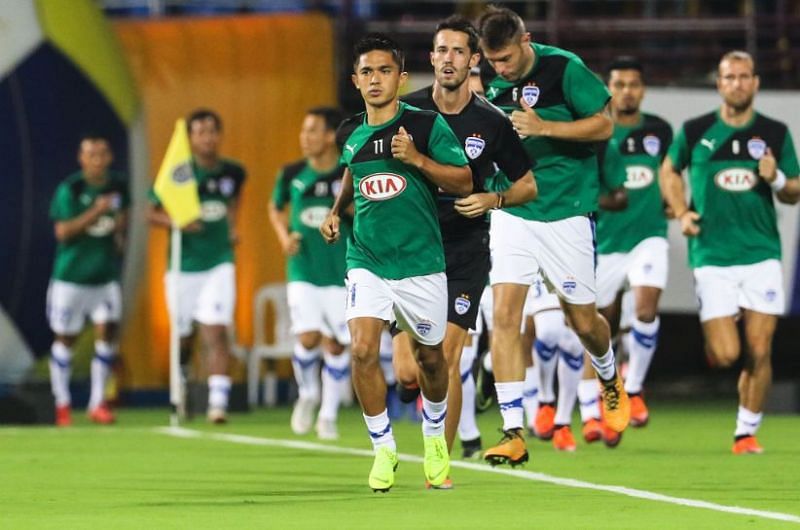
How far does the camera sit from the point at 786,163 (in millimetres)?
13273

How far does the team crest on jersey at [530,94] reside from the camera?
36.2 feet

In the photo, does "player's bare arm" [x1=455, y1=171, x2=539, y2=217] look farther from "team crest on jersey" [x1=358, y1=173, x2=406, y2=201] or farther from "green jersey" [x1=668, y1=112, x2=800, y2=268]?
"green jersey" [x1=668, y1=112, x2=800, y2=268]

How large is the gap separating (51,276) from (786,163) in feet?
29.4

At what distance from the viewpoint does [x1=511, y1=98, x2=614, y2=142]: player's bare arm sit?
35.0ft

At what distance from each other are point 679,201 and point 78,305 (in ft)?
23.9

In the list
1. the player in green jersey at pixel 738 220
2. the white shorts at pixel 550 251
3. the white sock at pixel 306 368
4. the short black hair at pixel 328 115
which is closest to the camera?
the white shorts at pixel 550 251

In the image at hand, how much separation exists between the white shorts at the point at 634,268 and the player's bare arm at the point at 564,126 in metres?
4.14

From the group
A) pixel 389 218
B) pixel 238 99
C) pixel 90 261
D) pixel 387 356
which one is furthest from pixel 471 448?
pixel 238 99

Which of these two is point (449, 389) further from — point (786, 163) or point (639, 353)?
point (639, 353)

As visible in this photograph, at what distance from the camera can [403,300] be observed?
31.2 feet

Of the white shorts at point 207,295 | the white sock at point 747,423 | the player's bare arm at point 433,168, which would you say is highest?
the player's bare arm at point 433,168

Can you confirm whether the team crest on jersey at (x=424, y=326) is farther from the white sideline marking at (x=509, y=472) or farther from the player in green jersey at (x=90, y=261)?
the player in green jersey at (x=90, y=261)

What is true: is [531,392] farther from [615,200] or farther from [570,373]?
[615,200]

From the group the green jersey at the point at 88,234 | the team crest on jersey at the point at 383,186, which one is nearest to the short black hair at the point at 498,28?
the team crest on jersey at the point at 383,186
